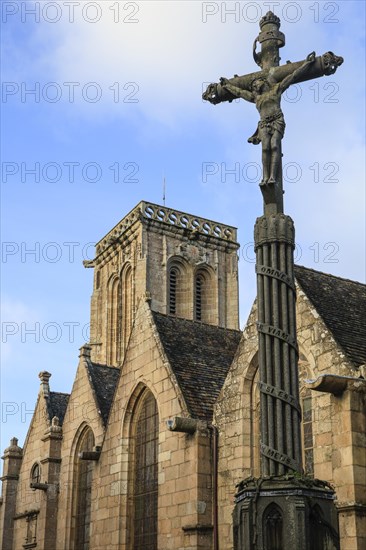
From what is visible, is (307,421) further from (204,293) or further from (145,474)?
(204,293)

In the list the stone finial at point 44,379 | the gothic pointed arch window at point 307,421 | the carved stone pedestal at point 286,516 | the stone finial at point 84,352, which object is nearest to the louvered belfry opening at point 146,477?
the gothic pointed arch window at point 307,421

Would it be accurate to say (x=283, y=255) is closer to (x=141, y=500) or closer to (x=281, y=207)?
(x=281, y=207)

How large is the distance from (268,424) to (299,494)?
0.82m

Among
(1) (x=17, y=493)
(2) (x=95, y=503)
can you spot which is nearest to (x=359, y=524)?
(2) (x=95, y=503)

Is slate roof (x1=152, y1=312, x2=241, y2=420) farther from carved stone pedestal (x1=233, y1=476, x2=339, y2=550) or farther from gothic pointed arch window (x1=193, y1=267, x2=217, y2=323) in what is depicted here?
gothic pointed arch window (x1=193, y1=267, x2=217, y2=323)

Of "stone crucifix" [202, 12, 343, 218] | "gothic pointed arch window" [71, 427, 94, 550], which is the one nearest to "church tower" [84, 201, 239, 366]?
"gothic pointed arch window" [71, 427, 94, 550]

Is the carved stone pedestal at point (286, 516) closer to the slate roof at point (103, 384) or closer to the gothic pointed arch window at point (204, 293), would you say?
the slate roof at point (103, 384)

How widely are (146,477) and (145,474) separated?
0.11 m

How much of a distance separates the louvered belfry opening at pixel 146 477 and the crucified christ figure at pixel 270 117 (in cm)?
1058

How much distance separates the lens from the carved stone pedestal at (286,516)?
6879 mm

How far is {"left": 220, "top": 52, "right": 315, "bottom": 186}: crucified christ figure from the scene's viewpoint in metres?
8.68

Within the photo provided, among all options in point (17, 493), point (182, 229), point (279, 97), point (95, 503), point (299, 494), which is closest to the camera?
point (299, 494)

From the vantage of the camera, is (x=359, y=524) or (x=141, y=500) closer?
(x=359, y=524)

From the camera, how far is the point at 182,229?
47.5m
